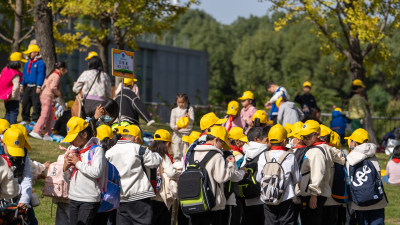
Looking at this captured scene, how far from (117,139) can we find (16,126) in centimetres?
186

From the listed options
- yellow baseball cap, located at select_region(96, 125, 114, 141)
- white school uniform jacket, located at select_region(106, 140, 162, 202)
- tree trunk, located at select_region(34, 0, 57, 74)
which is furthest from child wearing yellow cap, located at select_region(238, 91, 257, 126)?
tree trunk, located at select_region(34, 0, 57, 74)

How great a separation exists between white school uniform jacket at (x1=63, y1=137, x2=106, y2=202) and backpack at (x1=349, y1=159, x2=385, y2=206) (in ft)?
12.0

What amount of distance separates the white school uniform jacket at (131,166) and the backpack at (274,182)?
4.21 ft

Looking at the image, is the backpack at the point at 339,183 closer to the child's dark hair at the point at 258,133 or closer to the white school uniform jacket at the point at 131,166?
the child's dark hair at the point at 258,133

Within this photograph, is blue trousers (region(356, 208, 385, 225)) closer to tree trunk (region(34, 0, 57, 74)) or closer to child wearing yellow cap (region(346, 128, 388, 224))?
child wearing yellow cap (region(346, 128, 388, 224))

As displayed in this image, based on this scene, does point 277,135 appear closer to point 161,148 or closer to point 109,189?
point 161,148

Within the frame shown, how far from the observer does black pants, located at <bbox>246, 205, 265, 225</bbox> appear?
8547 mm

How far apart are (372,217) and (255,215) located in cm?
164

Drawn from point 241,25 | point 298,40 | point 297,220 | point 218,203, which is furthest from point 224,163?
point 241,25

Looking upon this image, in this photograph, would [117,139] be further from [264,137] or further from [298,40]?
[298,40]

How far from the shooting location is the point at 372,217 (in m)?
8.98

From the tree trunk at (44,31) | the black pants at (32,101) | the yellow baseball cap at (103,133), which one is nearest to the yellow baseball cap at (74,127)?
the yellow baseball cap at (103,133)

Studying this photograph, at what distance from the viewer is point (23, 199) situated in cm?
636

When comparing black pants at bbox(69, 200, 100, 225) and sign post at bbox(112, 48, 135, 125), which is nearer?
black pants at bbox(69, 200, 100, 225)
